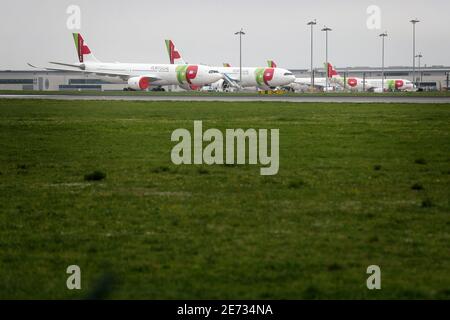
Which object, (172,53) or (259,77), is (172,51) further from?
(259,77)

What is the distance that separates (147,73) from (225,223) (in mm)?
111469

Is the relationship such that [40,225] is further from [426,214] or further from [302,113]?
[302,113]

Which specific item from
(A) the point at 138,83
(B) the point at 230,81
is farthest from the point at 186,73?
(B) the point at 230,81
